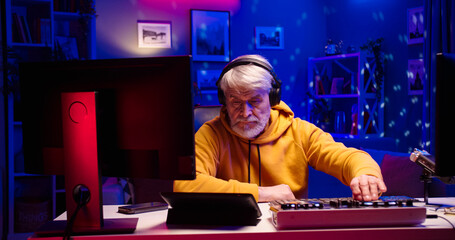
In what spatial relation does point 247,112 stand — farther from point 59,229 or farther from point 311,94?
point 311,94

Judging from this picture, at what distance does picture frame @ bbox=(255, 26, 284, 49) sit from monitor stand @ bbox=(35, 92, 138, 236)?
4008 millimetres

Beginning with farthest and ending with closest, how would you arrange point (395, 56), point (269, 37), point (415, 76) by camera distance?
point (269, 37) → point (395, 56) → point (415, 76)

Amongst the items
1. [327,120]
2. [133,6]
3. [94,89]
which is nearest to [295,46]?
[327,120]

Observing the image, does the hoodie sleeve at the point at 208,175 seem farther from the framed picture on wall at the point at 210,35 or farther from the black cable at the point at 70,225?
the framed picture on wall at the point at 210,35

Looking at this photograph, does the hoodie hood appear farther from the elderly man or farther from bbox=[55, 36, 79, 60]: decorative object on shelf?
bbox=[55, 36, 79, 60]: decorative object on shelf

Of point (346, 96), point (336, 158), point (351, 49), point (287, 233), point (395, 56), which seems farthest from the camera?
point (351, 49)

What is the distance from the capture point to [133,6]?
4465 millimetres

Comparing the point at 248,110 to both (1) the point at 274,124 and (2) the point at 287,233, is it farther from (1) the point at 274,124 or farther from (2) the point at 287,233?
(2) the point at 287,233

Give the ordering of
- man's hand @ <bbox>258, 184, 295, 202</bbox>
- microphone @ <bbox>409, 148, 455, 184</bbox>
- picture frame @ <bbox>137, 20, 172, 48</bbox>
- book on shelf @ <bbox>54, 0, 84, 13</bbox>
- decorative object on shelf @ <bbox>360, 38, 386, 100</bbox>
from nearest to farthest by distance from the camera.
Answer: microphone @ <bbox>409, 148, 455, 184</bbox>, man's hand @ <bbox>258, 184, 295, 202</bbox>, book on shelf @ <bbox>54, 0, 84, 13</bbox>, decorative object on shelf @ <bbox>360, 38, 386, 100</bbox>, picture frame @ <bbox>137, 20, 172, 48</bbox>

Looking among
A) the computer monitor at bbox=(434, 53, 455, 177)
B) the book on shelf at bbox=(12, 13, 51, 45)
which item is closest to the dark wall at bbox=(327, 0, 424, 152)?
the computer monitor at bbox=(434, 53, 455, 177)

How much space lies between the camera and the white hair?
64.1 inches

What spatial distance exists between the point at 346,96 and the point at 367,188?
327 cm

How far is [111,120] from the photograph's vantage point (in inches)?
42.8

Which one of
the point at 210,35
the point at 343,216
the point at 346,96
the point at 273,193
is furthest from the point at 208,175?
the point at 210,35
